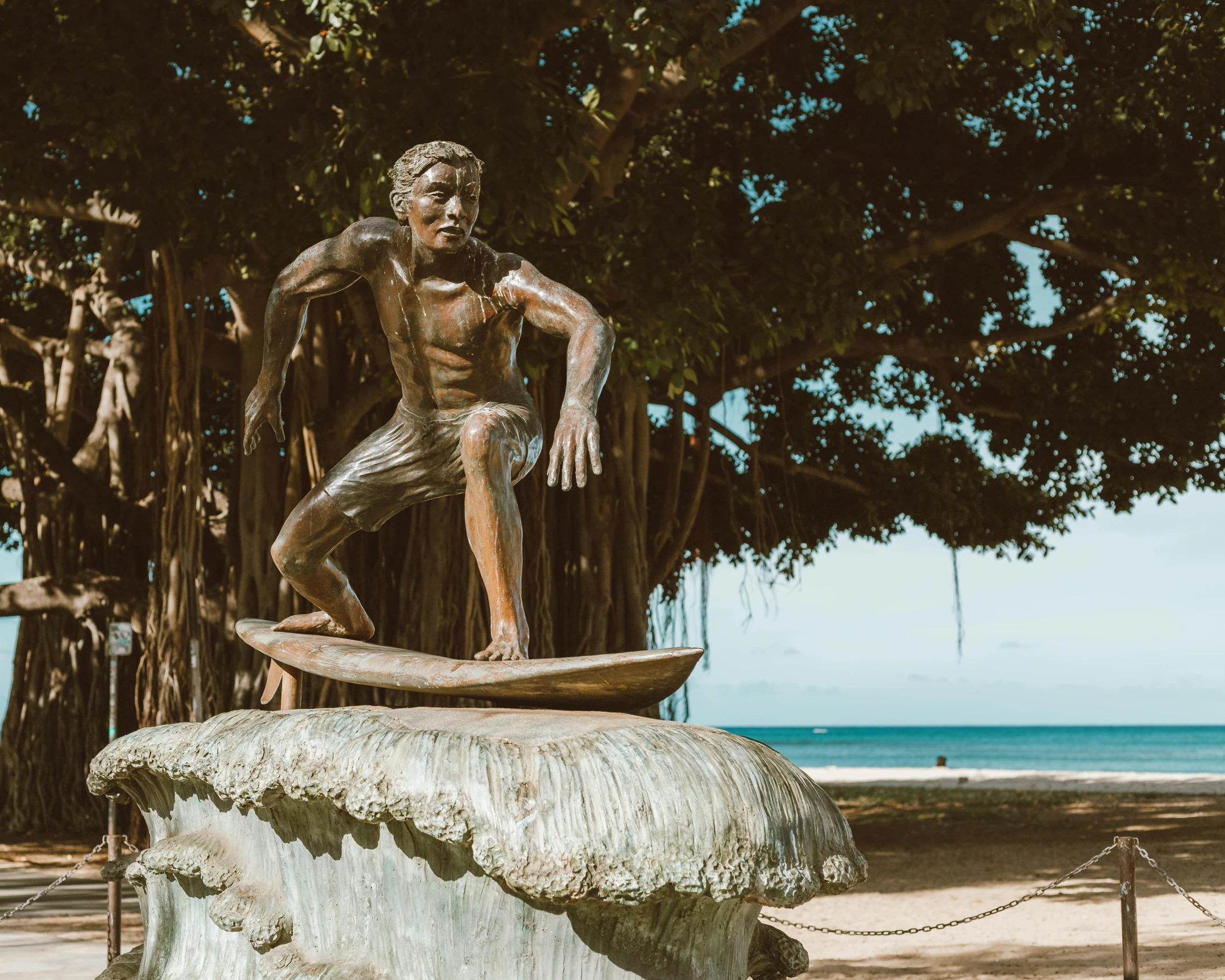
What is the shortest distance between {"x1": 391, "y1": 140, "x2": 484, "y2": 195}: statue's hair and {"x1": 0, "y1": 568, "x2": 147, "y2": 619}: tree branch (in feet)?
23.4

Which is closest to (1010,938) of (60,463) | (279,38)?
(279,38)

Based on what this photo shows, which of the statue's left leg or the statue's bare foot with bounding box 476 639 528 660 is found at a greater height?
the statue's left leg

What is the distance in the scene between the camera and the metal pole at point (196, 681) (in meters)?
8.97

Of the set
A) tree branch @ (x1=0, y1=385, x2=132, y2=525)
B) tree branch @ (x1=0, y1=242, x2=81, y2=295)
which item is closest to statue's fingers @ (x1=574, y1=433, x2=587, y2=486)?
tree branch @ (x1=0, y1=385, x2=132, y2=525)

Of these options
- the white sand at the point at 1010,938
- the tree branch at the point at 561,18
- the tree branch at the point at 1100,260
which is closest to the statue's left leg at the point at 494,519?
the white sand at the point at 1010,938

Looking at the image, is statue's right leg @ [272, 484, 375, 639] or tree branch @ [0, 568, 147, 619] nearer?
statue's right leg @ [272, 484, 375, 639]

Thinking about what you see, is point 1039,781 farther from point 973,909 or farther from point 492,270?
point 492,270

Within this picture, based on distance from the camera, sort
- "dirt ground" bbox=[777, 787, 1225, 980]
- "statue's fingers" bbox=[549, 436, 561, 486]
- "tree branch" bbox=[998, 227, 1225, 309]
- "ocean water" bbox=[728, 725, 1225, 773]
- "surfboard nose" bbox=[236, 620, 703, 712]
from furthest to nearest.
Result: "ocean water" bbox=[728, 725, 1225, 773]
"tree branch" bbox=[998, 227, 1225, 309]
"dirt ground" bbox=[777, 787, 1225, 980]
"statue's fingers" bbox=[549, 436, 561, 486]
"surfboard nose" bbox=[236, 620, 703, 712]

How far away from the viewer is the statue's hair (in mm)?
3828

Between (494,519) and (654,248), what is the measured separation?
4401mm

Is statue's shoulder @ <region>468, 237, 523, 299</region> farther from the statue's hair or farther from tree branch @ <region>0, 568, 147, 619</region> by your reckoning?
tree branch @ <region>0, 568, 147, 619</region>

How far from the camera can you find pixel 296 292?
420 centimetres

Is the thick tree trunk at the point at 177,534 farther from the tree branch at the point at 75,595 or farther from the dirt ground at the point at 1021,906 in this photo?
the dirt ground at the point at 1021,906

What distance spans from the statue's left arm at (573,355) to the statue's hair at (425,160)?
0.33m
